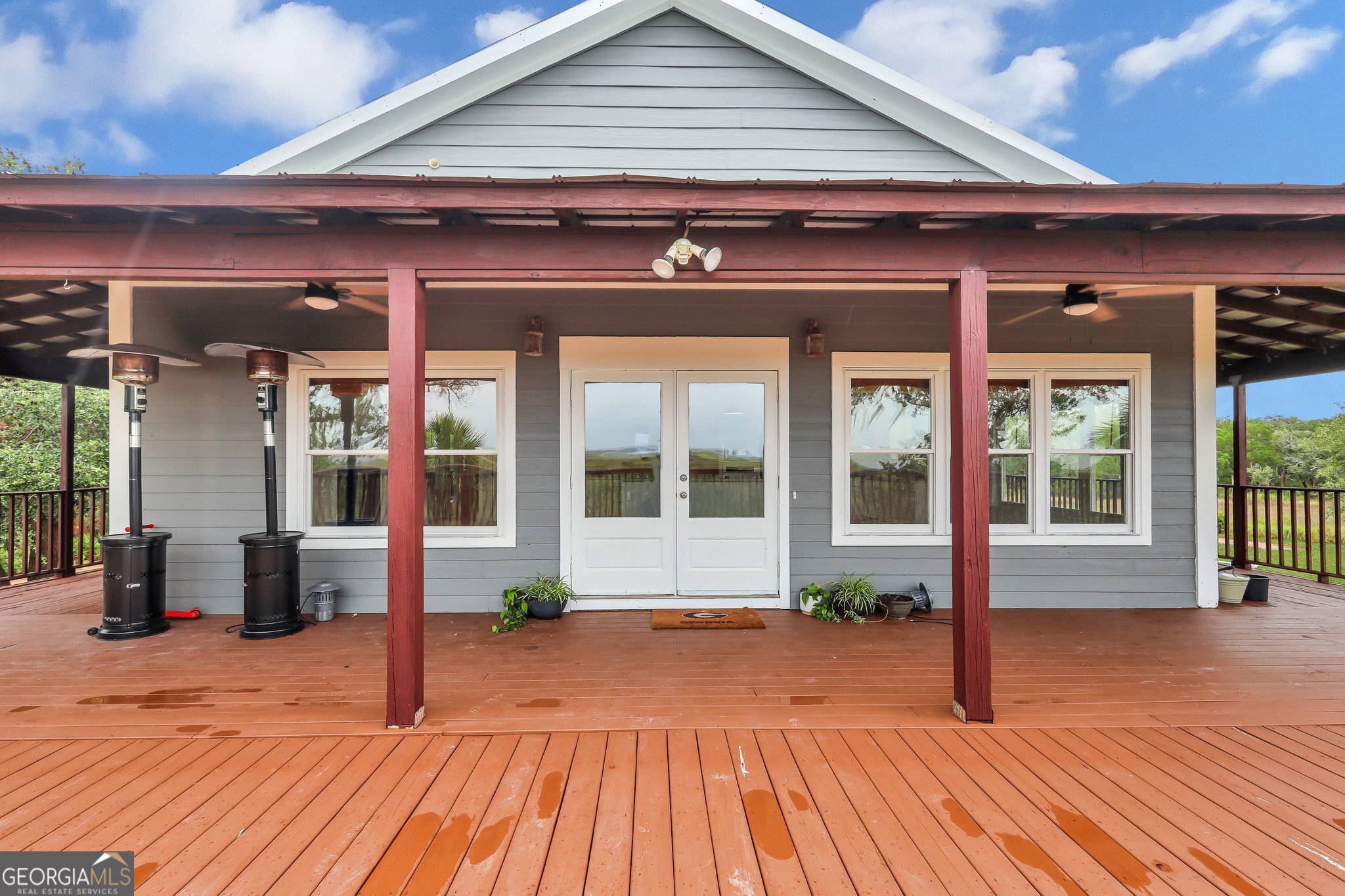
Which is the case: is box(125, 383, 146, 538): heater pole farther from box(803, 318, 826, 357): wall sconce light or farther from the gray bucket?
box(803, 318, 826, 357): wall sconce light

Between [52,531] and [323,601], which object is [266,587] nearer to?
[323,601]

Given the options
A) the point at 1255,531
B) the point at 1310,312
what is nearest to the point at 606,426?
the point at 1310,312

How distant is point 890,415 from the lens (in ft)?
16.0

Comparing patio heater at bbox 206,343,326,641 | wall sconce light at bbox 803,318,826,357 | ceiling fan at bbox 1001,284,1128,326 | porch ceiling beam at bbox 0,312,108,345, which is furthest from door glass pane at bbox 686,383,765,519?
porch ceiling beam at bbox 0,312,108,345

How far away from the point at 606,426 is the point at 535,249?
2139 millimetres

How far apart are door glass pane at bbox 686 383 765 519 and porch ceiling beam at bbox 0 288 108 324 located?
476cm

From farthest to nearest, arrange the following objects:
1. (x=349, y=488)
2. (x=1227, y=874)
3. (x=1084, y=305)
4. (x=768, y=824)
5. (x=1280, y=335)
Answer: (x=1280, y=335)
(x=349, y=488)
(x=1084, y=305)
(x=768, y=824)
(x=1227, y=874)

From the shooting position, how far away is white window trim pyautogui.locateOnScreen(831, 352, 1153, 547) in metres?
4.76

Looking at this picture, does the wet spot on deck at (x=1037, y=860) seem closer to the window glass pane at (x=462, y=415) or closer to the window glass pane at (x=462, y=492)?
the window glass pane at (x=462, y=492)

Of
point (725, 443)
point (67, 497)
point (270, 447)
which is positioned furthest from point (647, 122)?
point (67, 497)

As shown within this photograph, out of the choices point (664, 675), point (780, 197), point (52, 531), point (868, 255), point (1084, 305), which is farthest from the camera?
point (52, 531)

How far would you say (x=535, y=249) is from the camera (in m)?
2.78

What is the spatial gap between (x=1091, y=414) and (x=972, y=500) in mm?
3083

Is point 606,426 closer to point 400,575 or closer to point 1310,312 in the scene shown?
point 400,575
